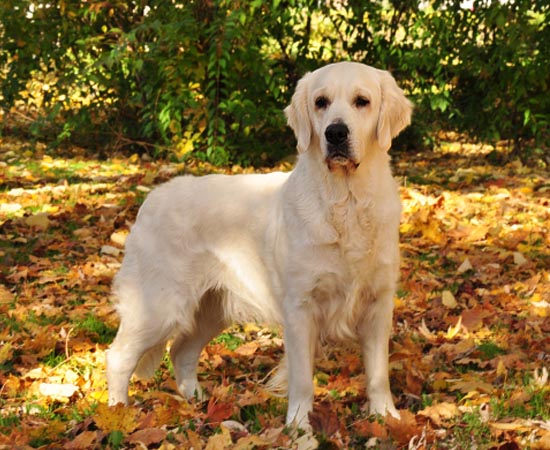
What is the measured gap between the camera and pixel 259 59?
8.84 m

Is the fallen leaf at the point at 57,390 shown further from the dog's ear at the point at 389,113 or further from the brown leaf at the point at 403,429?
the dog's ear at the point at 389,113

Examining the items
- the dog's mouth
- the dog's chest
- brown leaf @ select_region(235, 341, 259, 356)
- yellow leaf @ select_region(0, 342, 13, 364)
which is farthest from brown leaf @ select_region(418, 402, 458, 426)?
yellow leaf @ select_region(0, 342, 13, 364)

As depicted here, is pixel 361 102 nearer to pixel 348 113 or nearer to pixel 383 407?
pixel 348 113

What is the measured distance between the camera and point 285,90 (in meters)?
9.55

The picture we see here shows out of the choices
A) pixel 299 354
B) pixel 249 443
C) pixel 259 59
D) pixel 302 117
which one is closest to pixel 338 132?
pixel 302 117

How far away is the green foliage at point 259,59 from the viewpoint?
8.64 meters

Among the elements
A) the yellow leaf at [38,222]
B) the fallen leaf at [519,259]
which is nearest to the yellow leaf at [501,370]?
the fallen leaf at [519,259]

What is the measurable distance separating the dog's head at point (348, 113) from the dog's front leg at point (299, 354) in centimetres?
62

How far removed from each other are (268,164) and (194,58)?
146cm

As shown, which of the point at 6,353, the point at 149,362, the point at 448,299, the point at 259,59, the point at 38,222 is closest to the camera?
the point at 149,362

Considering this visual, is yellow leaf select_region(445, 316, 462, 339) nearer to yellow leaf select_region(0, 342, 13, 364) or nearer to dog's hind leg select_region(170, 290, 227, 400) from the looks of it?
dog's hind leg select_region(170, 290, 227, 400)

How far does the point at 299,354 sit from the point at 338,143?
2.94ft

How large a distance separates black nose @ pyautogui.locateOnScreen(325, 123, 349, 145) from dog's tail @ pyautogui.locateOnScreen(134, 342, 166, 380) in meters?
1.35

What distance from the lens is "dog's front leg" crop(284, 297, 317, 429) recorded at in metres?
3.49
